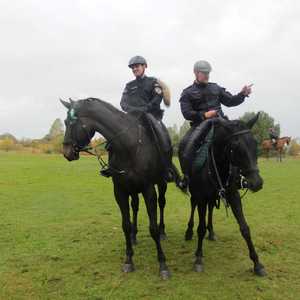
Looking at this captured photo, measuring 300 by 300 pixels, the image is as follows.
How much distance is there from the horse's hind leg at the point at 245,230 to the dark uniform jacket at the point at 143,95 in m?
2.30

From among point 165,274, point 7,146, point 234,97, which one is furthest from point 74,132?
point 7,146

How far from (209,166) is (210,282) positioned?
1.88 metres

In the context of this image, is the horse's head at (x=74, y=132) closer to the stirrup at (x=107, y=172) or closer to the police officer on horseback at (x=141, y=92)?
the stirrup at (x=107, y=172)

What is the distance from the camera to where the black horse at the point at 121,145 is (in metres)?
6.42

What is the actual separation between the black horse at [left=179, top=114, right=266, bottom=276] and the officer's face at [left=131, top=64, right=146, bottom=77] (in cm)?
187

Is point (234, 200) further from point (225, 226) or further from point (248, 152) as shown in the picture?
point (225, 226)

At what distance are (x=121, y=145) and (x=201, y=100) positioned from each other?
1847 mm

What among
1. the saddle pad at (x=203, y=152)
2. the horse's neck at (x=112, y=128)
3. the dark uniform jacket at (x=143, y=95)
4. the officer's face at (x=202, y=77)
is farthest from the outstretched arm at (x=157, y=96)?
the saddle pad at (x=203, y=152)

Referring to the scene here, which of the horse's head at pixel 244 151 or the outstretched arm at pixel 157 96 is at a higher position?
the outstretched arm at pixel 157 96

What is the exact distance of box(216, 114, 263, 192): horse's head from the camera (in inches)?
225

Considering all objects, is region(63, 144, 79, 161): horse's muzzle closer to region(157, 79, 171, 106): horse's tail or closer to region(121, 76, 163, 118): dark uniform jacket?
region(121, 76, 163, 118): dark uniform jacket

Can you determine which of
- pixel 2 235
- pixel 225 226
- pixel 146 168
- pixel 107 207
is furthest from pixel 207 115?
pixel 107 207

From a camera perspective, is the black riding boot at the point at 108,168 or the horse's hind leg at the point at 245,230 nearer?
the horse's hind leg at the point at 245,230

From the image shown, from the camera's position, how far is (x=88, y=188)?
62.5 ft
